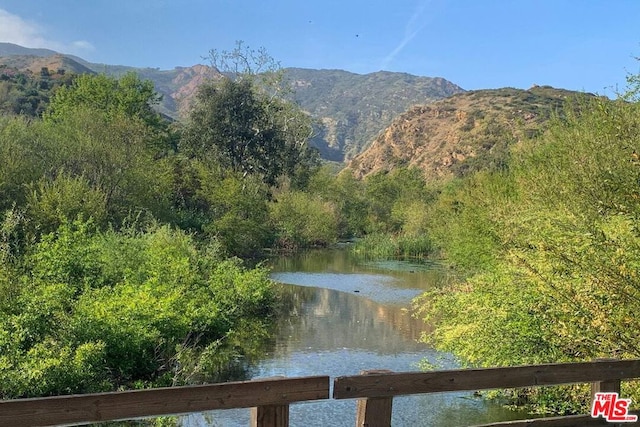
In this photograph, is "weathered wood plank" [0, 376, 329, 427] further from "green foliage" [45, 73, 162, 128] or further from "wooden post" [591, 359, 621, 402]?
"green foliage" [45, 73, 162, 128]

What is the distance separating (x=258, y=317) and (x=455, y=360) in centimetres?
946

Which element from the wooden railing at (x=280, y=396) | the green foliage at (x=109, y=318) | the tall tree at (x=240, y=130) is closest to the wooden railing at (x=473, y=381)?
the wooden railing at (x=280, y=396)

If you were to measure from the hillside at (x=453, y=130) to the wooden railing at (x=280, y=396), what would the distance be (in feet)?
291

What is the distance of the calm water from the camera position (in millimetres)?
12344

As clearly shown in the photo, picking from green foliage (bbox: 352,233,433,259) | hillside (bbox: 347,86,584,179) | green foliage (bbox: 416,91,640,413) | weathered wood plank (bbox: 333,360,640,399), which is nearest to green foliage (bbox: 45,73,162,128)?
green foliage (bbox: 352,233,433,259)

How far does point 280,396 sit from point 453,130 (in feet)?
378

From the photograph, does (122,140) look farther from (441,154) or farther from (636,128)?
(441,154)

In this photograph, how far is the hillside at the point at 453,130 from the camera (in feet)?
336

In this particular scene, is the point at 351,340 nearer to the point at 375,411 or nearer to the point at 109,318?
the point at 109,318

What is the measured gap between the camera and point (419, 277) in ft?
118

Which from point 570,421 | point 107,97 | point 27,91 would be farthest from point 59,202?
point 27,91

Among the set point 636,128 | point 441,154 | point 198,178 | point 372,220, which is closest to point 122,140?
point 198,178

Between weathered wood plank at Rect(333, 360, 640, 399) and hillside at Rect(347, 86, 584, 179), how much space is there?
8821 centimetres

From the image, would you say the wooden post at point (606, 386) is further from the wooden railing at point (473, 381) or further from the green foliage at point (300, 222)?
the green foliage at point (300, 222)
